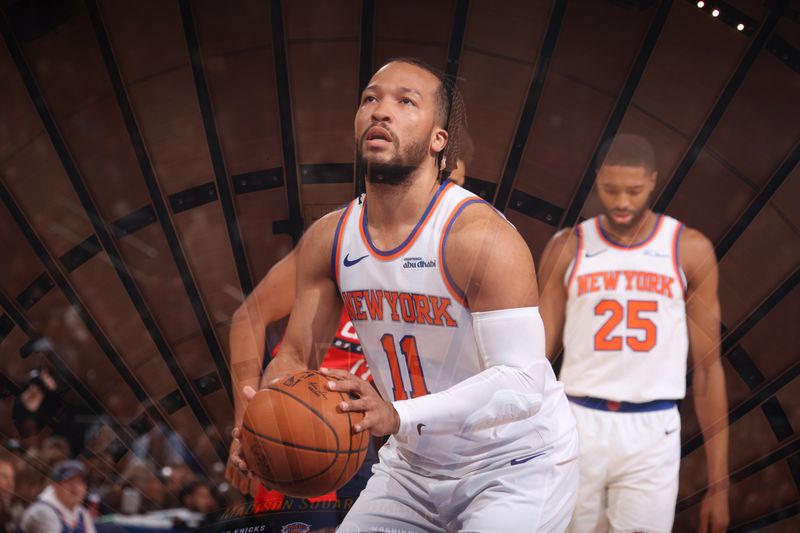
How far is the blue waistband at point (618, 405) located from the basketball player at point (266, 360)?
0.25m

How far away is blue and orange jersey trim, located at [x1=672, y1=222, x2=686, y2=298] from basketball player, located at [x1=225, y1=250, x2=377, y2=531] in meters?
0.35

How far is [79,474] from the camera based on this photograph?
A: 70 cm

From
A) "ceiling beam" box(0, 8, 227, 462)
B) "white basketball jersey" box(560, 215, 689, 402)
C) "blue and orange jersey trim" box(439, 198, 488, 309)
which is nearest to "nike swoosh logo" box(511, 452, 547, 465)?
"white basketball jersey" box(560, 215, 689, 402)

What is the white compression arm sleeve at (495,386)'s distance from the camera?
65 cm

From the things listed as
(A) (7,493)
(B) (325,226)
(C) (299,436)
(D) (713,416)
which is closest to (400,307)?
(B) (325,226)

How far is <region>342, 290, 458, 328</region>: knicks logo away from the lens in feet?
2.33

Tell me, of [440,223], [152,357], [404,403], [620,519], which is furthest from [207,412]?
[620,519]

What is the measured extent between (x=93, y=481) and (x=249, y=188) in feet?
1.10

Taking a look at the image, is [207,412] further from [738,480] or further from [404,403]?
[738,480]

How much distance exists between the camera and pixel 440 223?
0.71 m

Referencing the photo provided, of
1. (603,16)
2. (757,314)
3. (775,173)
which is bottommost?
(757,314)

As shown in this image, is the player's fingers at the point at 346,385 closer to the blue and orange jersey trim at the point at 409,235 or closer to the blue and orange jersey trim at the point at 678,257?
the blue and orange jersey trim at the point at 409,235

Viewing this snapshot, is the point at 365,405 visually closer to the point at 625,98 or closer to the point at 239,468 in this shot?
the point at 239,468

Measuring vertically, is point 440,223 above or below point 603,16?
below
